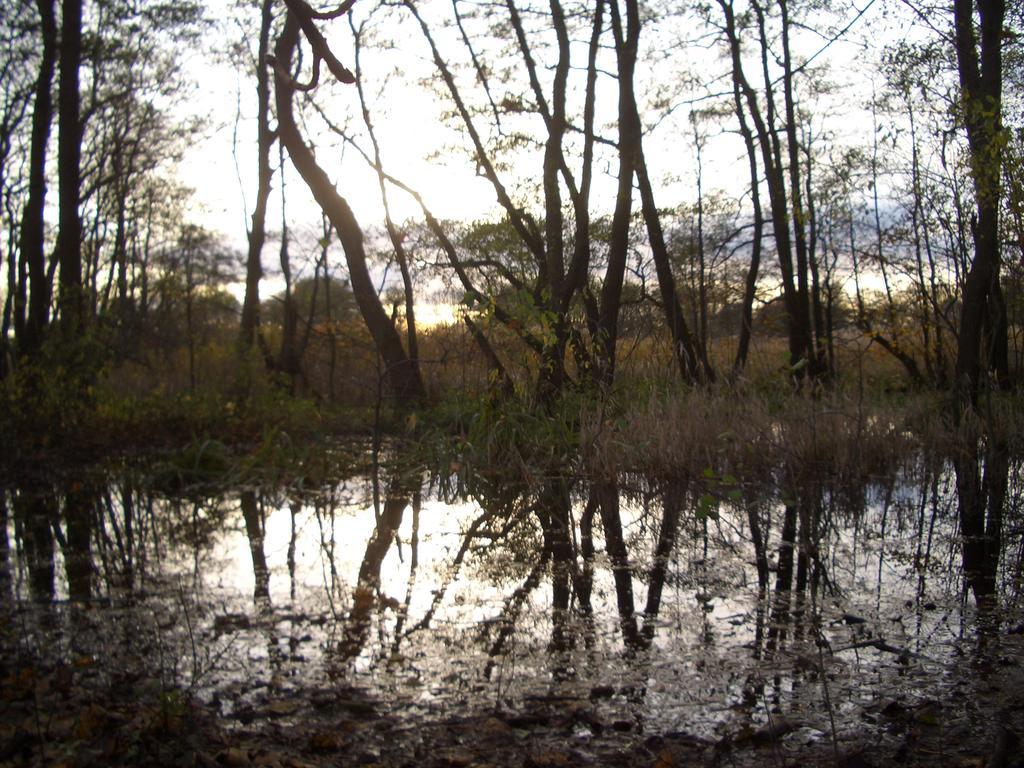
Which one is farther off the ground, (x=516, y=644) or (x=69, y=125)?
(x=69, y=125)

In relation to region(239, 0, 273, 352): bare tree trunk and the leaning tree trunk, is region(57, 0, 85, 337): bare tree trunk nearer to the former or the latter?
the leaning tree trunk

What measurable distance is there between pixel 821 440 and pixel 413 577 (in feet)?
14.1

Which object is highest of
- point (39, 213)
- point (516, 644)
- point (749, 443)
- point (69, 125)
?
point (69, 125)

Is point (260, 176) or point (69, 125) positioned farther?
point (260, 176)

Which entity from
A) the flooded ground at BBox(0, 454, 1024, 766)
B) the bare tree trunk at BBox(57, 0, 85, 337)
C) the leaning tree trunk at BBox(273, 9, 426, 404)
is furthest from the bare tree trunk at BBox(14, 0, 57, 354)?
the flooded ground at BBox(0, 454, 1024, 766)

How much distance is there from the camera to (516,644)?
345cm

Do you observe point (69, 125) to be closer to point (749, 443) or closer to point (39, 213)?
point (39, 213)

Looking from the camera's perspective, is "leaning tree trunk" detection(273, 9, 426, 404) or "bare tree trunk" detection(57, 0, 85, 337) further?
"bare tree trunk" detection(57, 0, 85, 337)

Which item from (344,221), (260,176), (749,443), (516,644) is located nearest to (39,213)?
(344,221)

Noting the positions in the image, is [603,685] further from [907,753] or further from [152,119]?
[152,119]

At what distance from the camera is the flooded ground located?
2.59 metres

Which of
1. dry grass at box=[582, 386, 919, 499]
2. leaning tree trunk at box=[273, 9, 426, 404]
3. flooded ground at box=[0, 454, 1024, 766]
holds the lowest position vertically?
flooded ground at box=[0, 454, 1024, 766]

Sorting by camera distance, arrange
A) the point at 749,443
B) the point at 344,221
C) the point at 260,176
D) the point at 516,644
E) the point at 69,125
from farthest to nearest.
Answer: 1. the point at 260,176
2. the point at 69,125
3. the point at 344,221
4. the point at 749,443
5. the point at 516,644

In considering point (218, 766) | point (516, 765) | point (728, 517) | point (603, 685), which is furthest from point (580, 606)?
point (728, 517)
